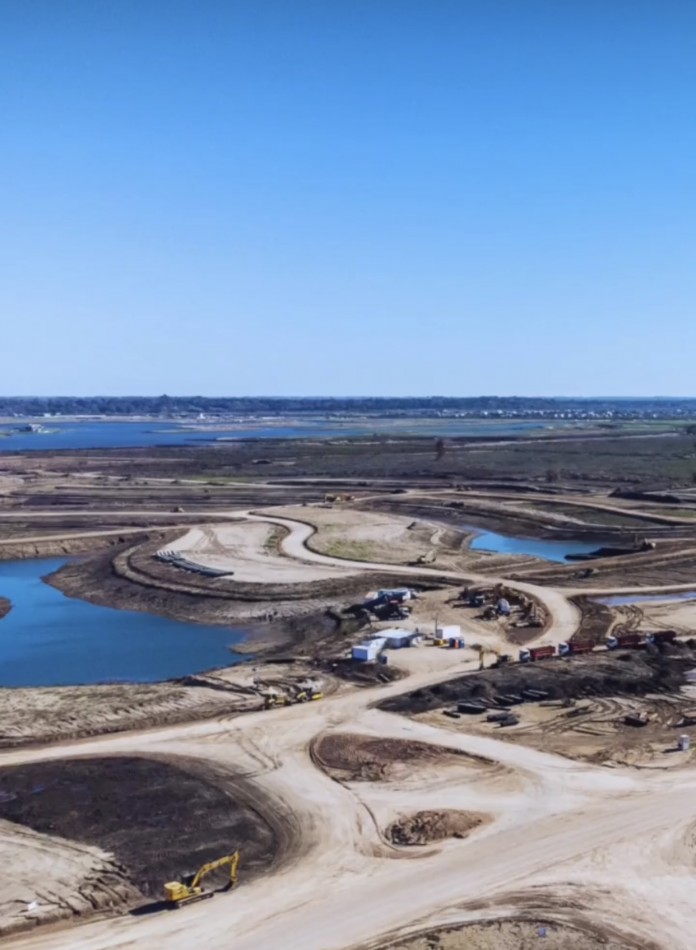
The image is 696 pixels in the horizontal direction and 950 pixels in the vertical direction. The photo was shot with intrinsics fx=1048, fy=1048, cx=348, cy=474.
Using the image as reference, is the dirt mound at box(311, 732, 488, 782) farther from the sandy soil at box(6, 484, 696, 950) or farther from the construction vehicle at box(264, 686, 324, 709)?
the construction vehicle at box(264, 686, 324, 709)

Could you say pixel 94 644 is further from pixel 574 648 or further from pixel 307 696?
pixel 574 648

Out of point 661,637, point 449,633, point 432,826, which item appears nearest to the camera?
point 432,826

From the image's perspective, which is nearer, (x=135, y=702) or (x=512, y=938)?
(x=512, y=938)

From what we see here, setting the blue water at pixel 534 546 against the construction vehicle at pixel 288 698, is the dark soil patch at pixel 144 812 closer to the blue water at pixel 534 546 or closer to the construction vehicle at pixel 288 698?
the construction vehicle at pixel 288 698

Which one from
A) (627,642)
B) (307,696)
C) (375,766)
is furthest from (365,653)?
(627,642)

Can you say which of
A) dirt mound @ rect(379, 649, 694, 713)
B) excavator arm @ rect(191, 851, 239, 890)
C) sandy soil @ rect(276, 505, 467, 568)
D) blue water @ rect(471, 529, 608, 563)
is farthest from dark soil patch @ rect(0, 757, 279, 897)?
blue water @ rect(471, 529, 608, 563)

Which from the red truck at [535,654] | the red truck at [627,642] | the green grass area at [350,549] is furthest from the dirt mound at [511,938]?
the green grass area at [350,549]

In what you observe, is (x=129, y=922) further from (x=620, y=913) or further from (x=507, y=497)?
(x=507, y=497)
